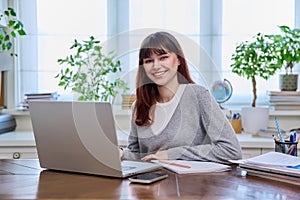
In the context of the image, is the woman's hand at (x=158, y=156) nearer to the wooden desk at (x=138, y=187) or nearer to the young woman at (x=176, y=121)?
the young woman at (x=176, y=121)

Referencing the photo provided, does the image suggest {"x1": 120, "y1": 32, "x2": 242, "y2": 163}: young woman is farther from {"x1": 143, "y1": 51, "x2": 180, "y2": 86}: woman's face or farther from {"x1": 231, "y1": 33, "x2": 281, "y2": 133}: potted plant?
{"x1": 231, "y1": 33, "x2": 281, "y2": 133}: potted plant

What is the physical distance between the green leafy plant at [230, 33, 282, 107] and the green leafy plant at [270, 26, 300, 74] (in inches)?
1.4

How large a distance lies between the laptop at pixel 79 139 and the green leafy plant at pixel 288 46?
168cm

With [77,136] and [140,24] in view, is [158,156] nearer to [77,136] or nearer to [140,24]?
[77,136]

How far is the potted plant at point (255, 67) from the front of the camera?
3055 mm

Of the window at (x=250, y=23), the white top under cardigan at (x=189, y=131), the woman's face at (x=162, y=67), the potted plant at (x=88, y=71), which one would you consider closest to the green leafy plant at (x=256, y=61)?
the window at (x=250, y=23)

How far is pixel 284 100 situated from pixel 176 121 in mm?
1319

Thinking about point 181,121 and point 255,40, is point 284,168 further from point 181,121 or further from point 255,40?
point 255,40

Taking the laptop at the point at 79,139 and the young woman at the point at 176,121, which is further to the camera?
the young woman at the point at 176,121

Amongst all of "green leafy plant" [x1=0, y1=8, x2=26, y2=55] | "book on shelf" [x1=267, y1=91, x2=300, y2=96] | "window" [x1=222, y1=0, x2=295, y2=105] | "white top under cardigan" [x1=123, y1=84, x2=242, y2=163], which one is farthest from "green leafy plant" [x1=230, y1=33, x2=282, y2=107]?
"green leafy plant" [x1=0, y1=8, x2=26, y2=55]

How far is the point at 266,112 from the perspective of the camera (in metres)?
3.07

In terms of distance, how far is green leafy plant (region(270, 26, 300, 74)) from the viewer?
305 centimetres

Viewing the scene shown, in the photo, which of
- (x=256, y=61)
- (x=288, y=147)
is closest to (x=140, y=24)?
(x=256, y=61)

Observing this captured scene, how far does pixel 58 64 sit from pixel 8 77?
347mm
